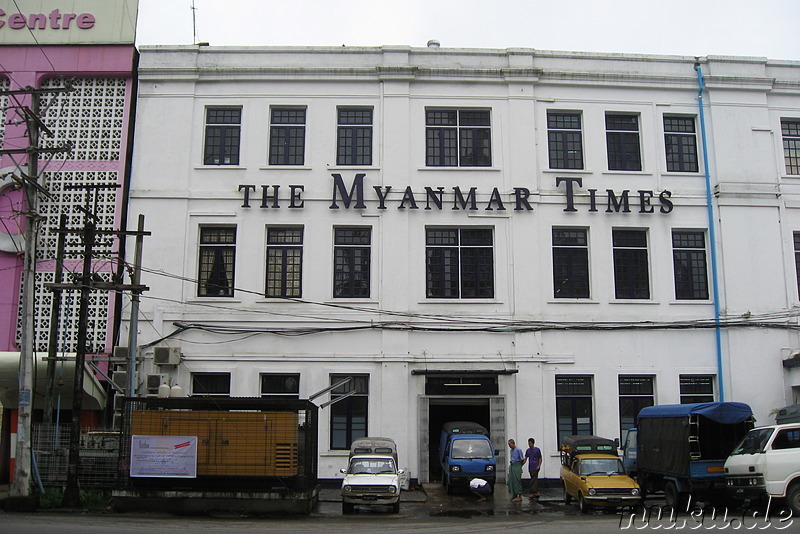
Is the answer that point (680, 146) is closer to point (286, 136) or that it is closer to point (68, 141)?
point (286, 136)

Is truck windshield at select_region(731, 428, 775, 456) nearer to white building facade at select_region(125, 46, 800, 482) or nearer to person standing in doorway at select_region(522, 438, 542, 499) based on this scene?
person standing in doorway at select_region(522, 438, 542, 499)

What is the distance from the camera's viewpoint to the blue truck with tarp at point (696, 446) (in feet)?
60.5

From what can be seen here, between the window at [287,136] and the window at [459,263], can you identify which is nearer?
the window at [459,263]

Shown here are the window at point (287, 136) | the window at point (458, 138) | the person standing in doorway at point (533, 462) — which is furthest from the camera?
the window at point (458, 138)

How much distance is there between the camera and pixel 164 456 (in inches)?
730

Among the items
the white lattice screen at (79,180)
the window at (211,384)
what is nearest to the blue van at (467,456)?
the window at (211,384)

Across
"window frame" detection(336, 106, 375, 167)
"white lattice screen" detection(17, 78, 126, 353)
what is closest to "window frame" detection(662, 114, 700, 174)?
"window frame" detection(336, 106, 375, 167)

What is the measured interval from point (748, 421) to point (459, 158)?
39.2ft

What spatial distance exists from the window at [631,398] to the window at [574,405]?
3.34ft

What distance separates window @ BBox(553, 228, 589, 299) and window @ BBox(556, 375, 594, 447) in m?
2.69

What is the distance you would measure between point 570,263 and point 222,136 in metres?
12.2

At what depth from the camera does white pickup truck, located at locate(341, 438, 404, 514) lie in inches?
731

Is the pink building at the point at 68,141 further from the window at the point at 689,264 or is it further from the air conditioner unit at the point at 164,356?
the window at the point at 689,264

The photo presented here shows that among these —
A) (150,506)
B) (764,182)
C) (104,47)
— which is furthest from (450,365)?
(104,47)
